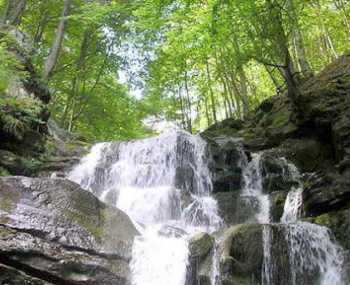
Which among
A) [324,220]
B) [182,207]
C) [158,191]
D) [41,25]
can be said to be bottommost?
[324,220]

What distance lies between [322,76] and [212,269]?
7.89m

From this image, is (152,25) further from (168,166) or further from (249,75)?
(249,75)

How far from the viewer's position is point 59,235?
7.46m

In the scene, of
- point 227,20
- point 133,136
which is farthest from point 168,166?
point 133,136

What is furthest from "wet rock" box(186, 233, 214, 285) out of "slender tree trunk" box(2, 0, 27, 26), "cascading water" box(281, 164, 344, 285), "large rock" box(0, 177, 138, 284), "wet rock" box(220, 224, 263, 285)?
"slender tree trunk" box(2, 0, 27, 26)

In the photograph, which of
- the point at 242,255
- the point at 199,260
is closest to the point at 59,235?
the point at 199,260

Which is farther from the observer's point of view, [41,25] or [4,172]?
[41,25]

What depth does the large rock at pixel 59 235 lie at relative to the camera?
6945 mm

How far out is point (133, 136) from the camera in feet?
72.4

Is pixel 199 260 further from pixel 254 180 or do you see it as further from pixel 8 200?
pixel 254 180

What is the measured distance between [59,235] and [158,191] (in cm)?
474

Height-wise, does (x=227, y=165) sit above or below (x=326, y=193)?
above

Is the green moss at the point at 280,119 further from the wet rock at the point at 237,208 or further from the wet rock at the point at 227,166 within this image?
the wet rock at the point at 237,208

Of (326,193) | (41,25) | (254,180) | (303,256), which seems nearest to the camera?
(303,256)
